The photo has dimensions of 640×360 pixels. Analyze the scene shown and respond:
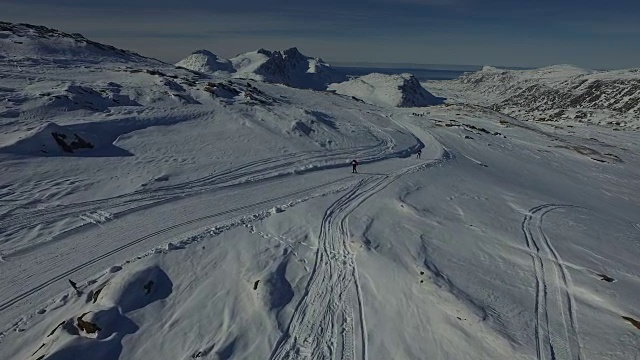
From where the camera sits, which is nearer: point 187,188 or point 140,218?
point 140,218

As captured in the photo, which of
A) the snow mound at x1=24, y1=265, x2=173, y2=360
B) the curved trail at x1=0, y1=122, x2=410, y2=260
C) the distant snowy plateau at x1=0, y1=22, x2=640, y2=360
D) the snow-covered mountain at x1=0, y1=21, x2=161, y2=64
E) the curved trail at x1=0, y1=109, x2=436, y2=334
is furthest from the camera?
the snow-covered mountain at x1=0, y1=21, x2=161, y2=64

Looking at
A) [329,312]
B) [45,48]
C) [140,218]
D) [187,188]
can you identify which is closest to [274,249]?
[329,312]

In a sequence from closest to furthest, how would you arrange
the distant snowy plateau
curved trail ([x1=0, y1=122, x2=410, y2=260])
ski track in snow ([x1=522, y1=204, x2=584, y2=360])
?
ski track in snow ([x1=522, y1=204, x2=584, y2=360]) → the distant snowy plateau → curved trail ([x1=0, y1=122, x2=410, y2=260])

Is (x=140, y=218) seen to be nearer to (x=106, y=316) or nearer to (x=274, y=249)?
(x=274, y=249)

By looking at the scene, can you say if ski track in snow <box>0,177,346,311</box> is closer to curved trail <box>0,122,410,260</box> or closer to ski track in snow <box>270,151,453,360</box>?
curved trail <box>0,122,410,260</box>

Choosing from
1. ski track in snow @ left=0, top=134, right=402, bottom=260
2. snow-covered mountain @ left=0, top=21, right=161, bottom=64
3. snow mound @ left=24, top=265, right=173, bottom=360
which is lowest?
snow mound @ left=24, top=265, right=173, bottom=360

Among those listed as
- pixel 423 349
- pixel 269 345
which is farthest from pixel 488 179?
pixel 269 345

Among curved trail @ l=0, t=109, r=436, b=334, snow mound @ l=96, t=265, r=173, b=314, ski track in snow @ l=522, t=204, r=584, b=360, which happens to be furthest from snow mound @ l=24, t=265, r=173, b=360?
ski track in snow @ l=522, t=204, r=584, b=360
